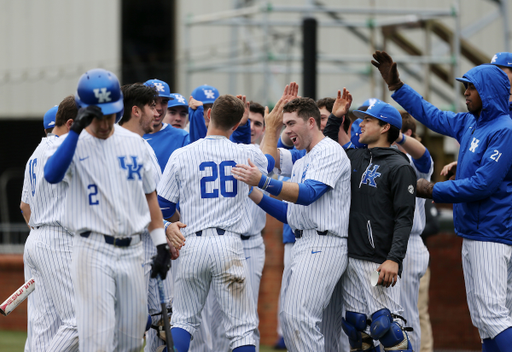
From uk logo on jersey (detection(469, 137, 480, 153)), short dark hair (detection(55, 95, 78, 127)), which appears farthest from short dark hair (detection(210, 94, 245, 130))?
uk logo on jersey (detection(469, 137, 480, 153))

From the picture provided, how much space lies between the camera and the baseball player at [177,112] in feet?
21.4

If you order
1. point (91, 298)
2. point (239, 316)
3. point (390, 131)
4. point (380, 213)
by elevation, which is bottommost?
point (239, 316)

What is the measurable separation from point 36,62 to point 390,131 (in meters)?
9.73

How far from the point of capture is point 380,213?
5.04 meters

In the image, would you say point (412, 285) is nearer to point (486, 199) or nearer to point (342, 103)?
point (486, 199)

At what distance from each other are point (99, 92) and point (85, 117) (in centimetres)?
23

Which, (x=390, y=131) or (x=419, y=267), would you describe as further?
(x=419, y=267)

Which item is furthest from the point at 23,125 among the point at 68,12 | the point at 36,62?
the point at 68,12

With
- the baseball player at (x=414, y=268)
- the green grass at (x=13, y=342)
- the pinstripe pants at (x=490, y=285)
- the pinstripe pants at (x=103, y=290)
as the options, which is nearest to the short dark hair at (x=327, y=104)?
the baseball player at (x=414, y=268)

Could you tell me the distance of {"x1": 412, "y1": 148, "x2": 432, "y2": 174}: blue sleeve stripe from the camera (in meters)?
5.99

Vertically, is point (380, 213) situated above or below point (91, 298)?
above

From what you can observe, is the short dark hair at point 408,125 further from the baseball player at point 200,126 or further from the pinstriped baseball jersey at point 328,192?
the baseball player at point 200,126

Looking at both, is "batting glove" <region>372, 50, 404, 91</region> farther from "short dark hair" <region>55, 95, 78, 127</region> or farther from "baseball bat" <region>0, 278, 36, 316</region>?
"baseball bat" <region>0, 278, 36, 316</region>

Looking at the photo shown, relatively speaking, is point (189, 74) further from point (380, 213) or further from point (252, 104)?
point (380, 213)
